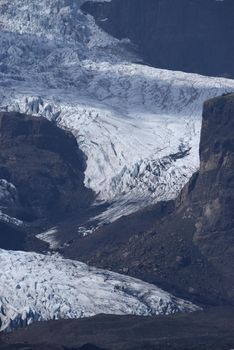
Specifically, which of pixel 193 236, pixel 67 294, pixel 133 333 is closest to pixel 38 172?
pixel 193 236

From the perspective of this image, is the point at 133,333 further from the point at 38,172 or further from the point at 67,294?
the point at 38,172

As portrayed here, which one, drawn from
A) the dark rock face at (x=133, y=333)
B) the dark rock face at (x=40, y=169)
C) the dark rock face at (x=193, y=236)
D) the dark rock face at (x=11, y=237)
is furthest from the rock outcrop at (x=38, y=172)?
the dark rock face at (x=133, y=333)

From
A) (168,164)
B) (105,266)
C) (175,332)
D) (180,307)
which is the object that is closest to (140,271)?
(105,266)

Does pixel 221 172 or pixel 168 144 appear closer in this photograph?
pixel 221 172

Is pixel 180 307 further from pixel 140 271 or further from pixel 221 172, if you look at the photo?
pixel 221 172

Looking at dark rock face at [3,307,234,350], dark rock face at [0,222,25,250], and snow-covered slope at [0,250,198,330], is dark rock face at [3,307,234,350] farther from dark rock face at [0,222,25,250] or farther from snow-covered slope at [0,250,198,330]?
dark rock face at [0,222,25,250]
